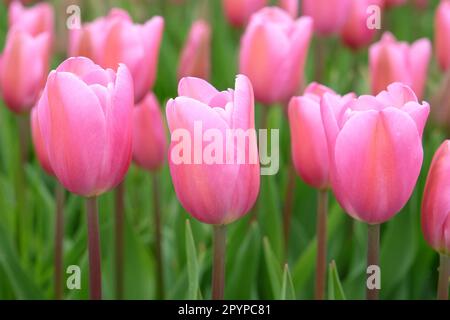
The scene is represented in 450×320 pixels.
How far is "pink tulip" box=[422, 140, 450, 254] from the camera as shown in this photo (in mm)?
829

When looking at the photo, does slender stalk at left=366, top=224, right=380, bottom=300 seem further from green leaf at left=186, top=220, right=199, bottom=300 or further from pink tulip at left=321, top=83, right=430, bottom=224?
green leaf at left=186, top=220, right=199, bottom=300

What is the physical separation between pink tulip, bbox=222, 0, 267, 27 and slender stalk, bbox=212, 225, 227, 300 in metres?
1.02

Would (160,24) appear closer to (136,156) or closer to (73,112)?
(136,156)

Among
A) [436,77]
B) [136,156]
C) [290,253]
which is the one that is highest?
[436,77]

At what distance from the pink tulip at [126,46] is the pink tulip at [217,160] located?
0.32m

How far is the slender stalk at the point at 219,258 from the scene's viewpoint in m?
0.83

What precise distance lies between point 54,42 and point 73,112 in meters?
1.15

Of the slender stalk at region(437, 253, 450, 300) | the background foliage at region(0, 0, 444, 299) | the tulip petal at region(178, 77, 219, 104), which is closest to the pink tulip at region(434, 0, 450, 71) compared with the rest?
the background foliage at region(0, 0, 444, 299)

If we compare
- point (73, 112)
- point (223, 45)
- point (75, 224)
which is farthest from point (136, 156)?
point (223, 45)

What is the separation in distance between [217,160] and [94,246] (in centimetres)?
19

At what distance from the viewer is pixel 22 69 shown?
1.28m

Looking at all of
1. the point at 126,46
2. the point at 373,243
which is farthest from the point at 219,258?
the point at 126,46

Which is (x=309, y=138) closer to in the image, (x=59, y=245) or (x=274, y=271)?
(x=274, y=271)

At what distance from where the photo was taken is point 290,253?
142 cm
